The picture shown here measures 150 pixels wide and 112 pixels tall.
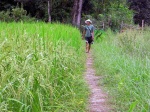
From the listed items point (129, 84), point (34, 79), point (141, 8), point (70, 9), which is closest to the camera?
point (34, 79)

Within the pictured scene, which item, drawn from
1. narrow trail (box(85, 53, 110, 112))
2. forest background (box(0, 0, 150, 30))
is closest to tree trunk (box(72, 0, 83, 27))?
forest background (box(0, 0, 150, 30))

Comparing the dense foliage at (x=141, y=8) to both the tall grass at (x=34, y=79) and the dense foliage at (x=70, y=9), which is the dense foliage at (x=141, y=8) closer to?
the dense foliage at (x=70, y=9)

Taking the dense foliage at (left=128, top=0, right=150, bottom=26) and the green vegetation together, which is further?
the dense foliage at (left=128, top=0, right=150, bottom=26)

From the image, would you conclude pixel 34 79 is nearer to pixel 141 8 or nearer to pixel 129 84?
pixel 129 84

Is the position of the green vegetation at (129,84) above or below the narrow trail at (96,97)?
above

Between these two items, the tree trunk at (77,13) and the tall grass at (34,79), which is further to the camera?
the tree trunk at (77,13)

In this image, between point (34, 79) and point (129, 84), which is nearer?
point (34, 79)

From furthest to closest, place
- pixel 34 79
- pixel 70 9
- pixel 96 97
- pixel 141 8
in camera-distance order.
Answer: pixel 141 8
pixel 70 9
pixel 96 97
pixel 34 79

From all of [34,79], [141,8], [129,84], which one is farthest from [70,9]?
[34,79]

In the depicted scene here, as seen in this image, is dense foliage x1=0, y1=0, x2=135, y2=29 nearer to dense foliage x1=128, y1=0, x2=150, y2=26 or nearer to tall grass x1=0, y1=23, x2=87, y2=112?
dense foliage x1=128, y1=0, x2=150, y2=26

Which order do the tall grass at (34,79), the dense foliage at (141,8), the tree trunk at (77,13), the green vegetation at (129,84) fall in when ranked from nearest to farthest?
the tall grass at (34,79)
the green vegetation at (129,84)
the tree trunk at (77,13)
the dense foliage at (141,8)

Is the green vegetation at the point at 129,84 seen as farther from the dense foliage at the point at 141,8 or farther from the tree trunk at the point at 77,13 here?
the dense foliage at the point at 141,8

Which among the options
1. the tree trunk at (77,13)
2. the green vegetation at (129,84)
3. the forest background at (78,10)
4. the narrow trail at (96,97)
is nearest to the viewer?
the green vegetation at (129,84)

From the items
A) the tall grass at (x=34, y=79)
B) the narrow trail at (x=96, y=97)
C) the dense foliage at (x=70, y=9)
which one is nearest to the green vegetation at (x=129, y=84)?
the narrow trail at (x=96, y=97)
